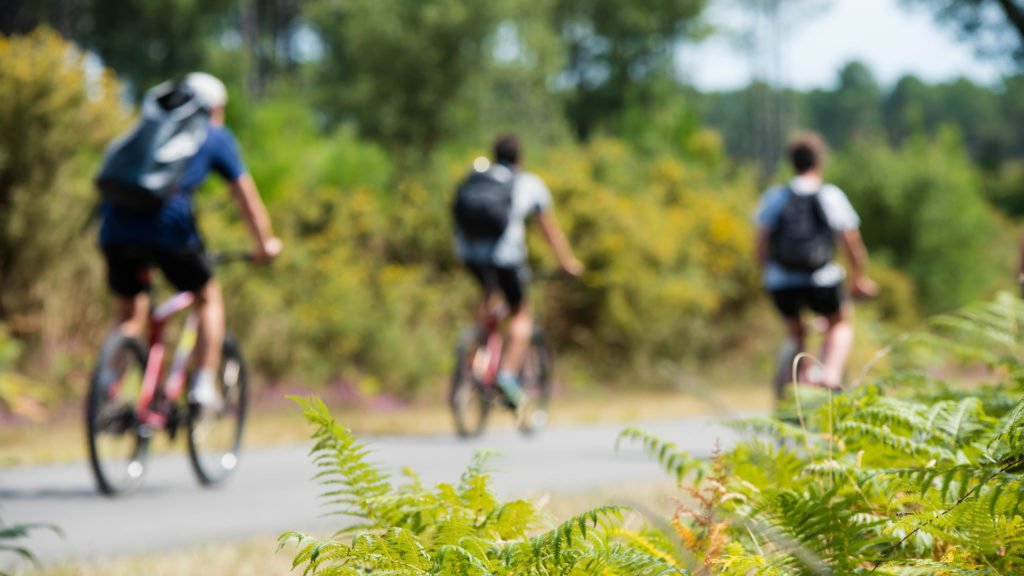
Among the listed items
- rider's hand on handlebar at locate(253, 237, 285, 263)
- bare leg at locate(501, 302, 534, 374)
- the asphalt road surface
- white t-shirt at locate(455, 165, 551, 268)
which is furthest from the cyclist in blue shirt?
bare leg at locate(501, 302, 534, 374)

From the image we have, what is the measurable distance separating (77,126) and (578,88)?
41.9m

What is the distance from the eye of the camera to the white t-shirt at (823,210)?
22.7 ft

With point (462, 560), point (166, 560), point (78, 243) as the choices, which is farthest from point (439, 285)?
point (462, 560)

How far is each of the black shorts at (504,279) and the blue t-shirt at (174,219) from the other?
297 centimetres

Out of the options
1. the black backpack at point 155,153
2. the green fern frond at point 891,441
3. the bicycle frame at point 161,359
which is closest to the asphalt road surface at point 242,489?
the bicycle frame at point 161,359

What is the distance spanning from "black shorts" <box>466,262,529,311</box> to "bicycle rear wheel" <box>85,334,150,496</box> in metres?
3.15

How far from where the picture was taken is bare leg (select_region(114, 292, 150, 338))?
225 inches

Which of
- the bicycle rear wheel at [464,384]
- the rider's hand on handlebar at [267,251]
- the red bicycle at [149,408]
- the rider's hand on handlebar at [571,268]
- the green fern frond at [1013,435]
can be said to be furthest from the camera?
the rider's hand on handlebar at [571,268]

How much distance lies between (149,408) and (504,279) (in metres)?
3.26

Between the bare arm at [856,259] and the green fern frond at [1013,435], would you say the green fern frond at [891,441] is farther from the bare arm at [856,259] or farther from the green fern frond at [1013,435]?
the bare arm at [856,259]

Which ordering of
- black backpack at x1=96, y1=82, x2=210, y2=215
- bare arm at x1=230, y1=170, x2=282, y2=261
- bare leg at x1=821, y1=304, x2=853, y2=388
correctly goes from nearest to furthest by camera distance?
black backpack at x1=96, y1=82, x2=210, y2=215 → bare arm at x1=230, y1=170, x2=282, y2=261 → bare leg at x1=821, y1=304, x2=853, y2=388

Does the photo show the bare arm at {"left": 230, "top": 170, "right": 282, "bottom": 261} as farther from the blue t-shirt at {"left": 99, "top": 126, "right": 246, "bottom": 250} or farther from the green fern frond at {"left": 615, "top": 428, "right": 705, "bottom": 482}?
the green fern frond at {"left": 615, "top": 428, "right": 705, "bottom": 482}

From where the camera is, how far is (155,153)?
539cm

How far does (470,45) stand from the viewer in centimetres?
3266
